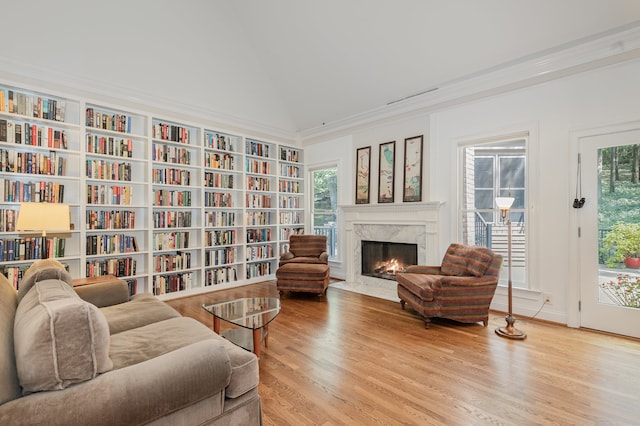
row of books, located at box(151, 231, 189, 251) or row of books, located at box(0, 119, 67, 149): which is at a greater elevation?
row of books, located at box(0, 119, 67, 149)

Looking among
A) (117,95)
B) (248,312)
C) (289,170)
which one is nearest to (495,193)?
(248,312)

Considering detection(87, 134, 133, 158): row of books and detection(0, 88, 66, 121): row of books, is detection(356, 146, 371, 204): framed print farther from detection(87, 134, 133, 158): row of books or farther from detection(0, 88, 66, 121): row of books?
detection(0, 88, 66, 121): row of books

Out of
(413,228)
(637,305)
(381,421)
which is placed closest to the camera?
(381,421)

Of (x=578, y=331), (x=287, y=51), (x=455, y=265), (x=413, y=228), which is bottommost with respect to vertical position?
(x=578, y=331)

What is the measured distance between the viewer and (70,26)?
3652 mm

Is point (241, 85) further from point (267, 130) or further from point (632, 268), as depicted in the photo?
point (632, 268)

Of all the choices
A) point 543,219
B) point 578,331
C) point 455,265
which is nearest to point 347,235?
point 455,265

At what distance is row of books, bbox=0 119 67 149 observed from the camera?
3.39 m

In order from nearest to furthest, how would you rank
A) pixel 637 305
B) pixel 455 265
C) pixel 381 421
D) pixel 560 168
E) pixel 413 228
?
pixel 381 421, pixel 637 305, pixel 560 168, pixel 455 265, pixel 413 228

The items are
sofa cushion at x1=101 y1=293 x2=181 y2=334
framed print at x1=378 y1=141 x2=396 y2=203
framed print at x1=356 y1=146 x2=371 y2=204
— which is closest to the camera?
sofa cushion at x1=101 y1=293 x2=181 y2=334

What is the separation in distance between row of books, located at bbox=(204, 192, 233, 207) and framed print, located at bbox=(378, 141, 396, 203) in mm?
2525

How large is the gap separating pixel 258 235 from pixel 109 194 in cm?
237

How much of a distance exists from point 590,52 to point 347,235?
3.89 metres

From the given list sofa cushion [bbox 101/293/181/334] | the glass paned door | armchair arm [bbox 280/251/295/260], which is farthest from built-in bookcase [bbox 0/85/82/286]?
the glass paned door
